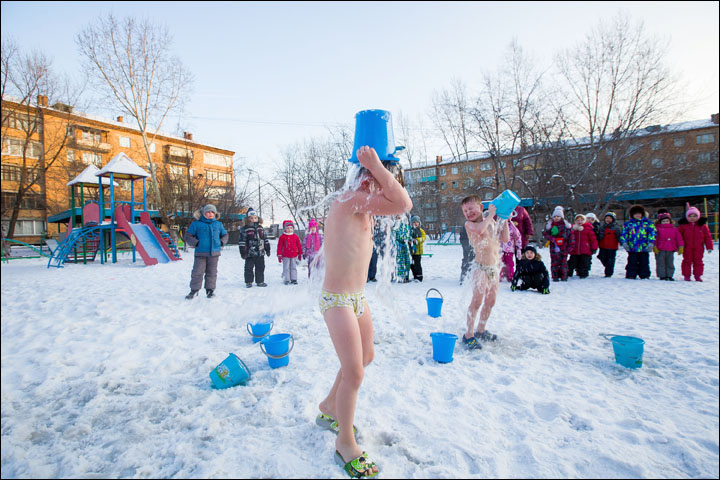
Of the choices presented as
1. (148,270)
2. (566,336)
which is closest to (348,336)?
(566,336)

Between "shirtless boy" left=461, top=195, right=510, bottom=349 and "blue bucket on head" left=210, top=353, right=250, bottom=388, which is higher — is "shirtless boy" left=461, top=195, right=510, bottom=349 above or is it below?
above

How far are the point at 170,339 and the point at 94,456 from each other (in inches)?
86.4

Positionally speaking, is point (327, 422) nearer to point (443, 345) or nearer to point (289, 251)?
point (443, 345)

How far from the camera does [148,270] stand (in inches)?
446

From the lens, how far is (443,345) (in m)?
3.56

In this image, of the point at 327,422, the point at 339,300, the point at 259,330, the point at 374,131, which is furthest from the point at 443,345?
the point at 374,131

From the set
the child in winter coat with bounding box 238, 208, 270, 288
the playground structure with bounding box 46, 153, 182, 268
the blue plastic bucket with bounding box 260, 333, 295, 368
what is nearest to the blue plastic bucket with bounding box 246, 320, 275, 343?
A: the blue plastic bucket with bounding box 260, 333, 295, 368

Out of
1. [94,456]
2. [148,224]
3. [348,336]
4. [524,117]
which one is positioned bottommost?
[94,456]

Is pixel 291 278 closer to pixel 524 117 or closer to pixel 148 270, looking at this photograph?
pixel 148 270

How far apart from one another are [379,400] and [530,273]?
5988 millimetres

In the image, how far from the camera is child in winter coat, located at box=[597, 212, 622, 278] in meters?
9.27

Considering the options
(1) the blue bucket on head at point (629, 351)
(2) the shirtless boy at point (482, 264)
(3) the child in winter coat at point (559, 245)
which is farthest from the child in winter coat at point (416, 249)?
(1) the blue bucket on head at point (629, 351)

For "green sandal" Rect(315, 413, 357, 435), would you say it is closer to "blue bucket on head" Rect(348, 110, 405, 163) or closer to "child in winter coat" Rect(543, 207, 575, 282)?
"blue bucket on head" Rect(348, 110, 405, 163)

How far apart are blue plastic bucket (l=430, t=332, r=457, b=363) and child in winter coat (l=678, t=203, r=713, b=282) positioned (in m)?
8.48
